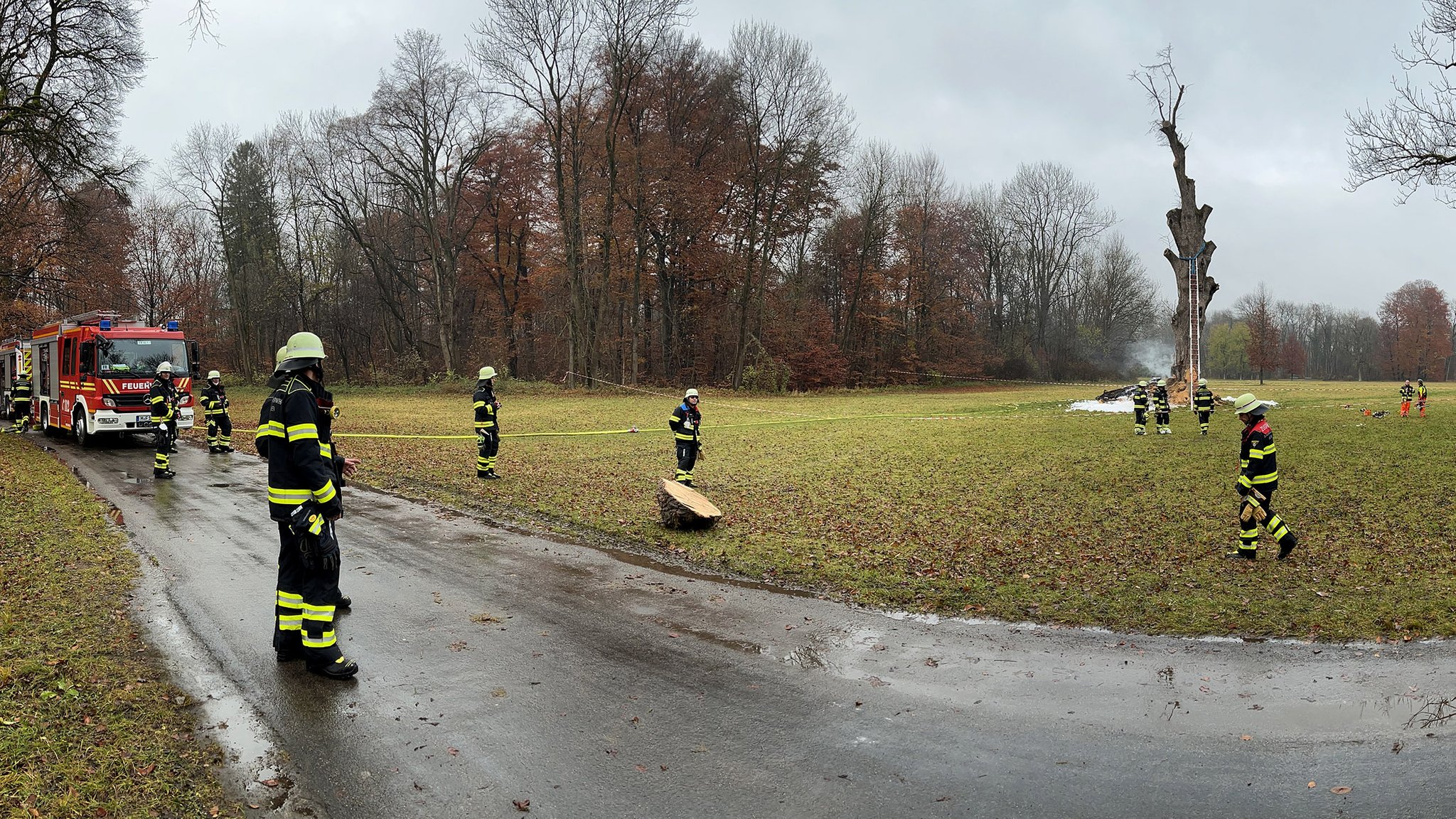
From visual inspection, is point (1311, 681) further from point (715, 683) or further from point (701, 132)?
point (701, 132)

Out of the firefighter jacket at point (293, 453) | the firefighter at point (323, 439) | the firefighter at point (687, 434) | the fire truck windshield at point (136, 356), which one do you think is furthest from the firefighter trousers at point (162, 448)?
the firefighter jacket at point (293, 453)

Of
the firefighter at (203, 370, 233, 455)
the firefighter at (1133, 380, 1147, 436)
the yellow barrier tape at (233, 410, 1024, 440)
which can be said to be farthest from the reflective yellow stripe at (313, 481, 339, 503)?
the firefighter at (1133, 380, 1147, 436)

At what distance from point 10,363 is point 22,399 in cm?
411

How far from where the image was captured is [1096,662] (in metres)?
5.82

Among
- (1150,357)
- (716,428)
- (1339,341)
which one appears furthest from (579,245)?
(1339,341)

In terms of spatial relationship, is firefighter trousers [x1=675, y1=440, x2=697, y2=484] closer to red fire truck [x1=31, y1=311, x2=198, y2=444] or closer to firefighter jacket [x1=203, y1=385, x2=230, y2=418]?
firefighter jacket [x1=203, y1=385, x2=230, y2=418]

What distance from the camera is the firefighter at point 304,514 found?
211 inches

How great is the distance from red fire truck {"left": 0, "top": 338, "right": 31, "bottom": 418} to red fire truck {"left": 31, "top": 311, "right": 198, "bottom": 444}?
16.9 ft

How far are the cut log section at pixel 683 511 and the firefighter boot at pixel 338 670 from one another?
510 centimetres

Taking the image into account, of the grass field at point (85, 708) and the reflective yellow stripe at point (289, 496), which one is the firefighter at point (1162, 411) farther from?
the grass field at point (85, 708)

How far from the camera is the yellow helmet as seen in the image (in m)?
5.55

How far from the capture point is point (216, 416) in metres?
17.4

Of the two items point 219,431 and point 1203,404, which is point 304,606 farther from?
point 1203,404

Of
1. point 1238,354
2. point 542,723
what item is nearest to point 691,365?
point 542,723
